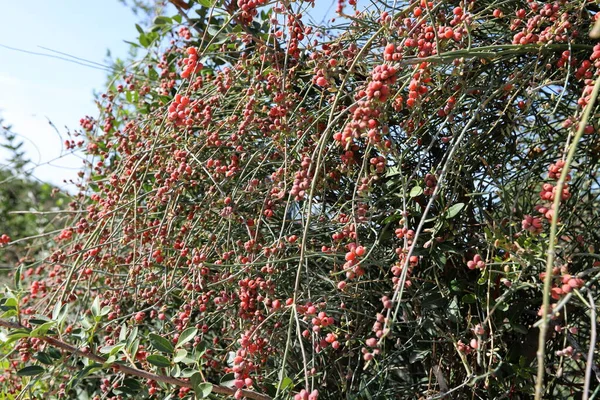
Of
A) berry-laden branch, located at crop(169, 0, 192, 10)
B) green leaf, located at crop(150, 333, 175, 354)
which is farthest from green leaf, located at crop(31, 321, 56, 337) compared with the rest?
berry-laden branch, located at crop(169, 0, 192, 10)

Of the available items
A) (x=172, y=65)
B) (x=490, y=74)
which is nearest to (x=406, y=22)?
(x=490, y=74)

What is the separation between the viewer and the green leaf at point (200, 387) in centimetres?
91

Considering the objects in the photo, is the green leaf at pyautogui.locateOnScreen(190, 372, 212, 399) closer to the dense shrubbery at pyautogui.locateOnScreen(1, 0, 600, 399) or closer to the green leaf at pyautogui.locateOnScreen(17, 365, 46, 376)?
the dense shrubbery at pyautogui.locateOnScreen(1, 0, 600, 399)

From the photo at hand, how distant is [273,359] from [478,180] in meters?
0.56

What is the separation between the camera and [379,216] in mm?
1039

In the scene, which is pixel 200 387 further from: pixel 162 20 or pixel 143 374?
pixel 162 20

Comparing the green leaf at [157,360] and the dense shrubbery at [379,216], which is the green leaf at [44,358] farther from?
the green leaf at [157,360]

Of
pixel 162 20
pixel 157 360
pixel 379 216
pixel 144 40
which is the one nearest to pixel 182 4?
pixel 162 20

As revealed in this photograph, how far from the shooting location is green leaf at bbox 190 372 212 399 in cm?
91

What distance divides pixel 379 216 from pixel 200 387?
0.41m

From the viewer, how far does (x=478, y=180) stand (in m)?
1.05

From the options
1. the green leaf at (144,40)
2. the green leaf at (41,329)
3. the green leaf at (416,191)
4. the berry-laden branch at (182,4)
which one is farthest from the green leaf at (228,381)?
the green leaf at (144,40)

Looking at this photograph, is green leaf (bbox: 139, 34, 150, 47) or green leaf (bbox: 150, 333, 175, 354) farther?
green leaf (bbox: 139, 34, 150, 47)

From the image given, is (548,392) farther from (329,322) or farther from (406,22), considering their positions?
(406,22)
